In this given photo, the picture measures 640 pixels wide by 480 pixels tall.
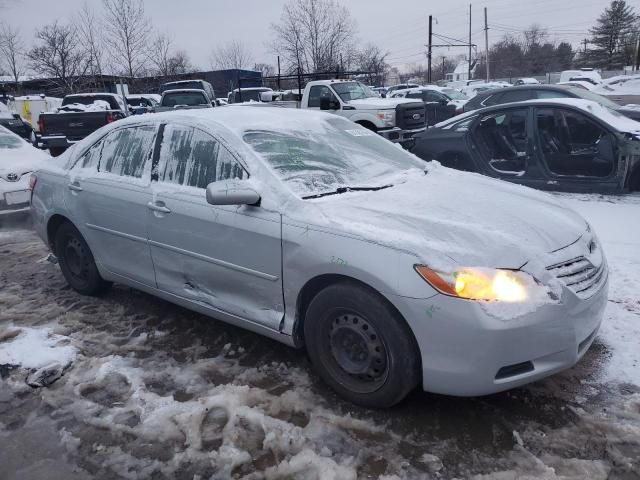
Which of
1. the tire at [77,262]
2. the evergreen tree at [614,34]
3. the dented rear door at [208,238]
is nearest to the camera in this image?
the dented rear door at [208,238]

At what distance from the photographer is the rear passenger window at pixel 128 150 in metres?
3.96

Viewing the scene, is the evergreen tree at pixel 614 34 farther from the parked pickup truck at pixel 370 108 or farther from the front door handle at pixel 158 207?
the front door handle at pixel 158 207

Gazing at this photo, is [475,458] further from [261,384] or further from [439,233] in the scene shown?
[261,384]

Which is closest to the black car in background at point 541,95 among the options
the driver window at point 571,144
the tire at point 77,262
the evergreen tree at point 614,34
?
the driver window at point 571,144

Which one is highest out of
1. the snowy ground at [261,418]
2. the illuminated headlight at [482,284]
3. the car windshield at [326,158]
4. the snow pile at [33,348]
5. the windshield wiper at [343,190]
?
the car windshield at [326,158]

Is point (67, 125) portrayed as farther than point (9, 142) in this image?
Yes

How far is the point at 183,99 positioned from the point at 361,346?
14.5 metres

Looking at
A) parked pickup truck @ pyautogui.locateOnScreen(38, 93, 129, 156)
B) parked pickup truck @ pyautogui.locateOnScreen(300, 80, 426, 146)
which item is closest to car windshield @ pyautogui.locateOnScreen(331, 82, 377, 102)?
parked pickup truck @ pyautogui.locateOnScreen(300, 80, 426, 146)

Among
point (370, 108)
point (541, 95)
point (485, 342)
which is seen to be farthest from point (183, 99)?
point (485, 342)

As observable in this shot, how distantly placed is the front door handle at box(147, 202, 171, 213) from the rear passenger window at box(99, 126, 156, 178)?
1.13 feet

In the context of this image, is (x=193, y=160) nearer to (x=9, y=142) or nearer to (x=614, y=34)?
(x=9, y=142)

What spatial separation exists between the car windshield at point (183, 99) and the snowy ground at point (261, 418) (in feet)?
41.8

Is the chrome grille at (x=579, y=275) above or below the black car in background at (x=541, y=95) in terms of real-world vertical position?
below

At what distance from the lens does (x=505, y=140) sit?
7.32 metres
